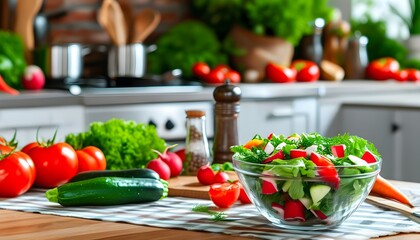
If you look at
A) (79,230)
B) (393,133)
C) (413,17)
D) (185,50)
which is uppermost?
(413,17)

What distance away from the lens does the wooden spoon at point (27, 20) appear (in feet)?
13.2

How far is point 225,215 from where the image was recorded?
1.72 metres

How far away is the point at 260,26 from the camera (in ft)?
15.3

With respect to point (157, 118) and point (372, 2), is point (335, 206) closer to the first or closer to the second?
point (157, 118)

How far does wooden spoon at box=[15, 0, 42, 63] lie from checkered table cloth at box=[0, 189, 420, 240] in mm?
2218

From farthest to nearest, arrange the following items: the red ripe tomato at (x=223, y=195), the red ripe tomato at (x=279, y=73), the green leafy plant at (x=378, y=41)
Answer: the green leafy plant at (x=378, y=41), the red ripe tomato at (x=279, y=73), the red ripe tomato at (x=223, y=195)

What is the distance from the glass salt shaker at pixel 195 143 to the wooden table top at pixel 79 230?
570 mm

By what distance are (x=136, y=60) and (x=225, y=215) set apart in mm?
2586

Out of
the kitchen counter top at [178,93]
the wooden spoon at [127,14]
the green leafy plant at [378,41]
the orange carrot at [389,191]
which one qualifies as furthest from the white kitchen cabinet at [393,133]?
the orange carrot at [389,191]

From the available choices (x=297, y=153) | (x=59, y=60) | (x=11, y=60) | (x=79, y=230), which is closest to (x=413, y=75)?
(x=59, y=60)

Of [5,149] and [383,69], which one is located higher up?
[383,69]

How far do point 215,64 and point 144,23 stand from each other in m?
0.43

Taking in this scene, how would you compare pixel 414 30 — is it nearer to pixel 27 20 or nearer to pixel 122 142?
pixel 27 20

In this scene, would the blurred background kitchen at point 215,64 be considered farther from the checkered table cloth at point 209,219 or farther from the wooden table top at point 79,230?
the wooden table top at point 79,230
